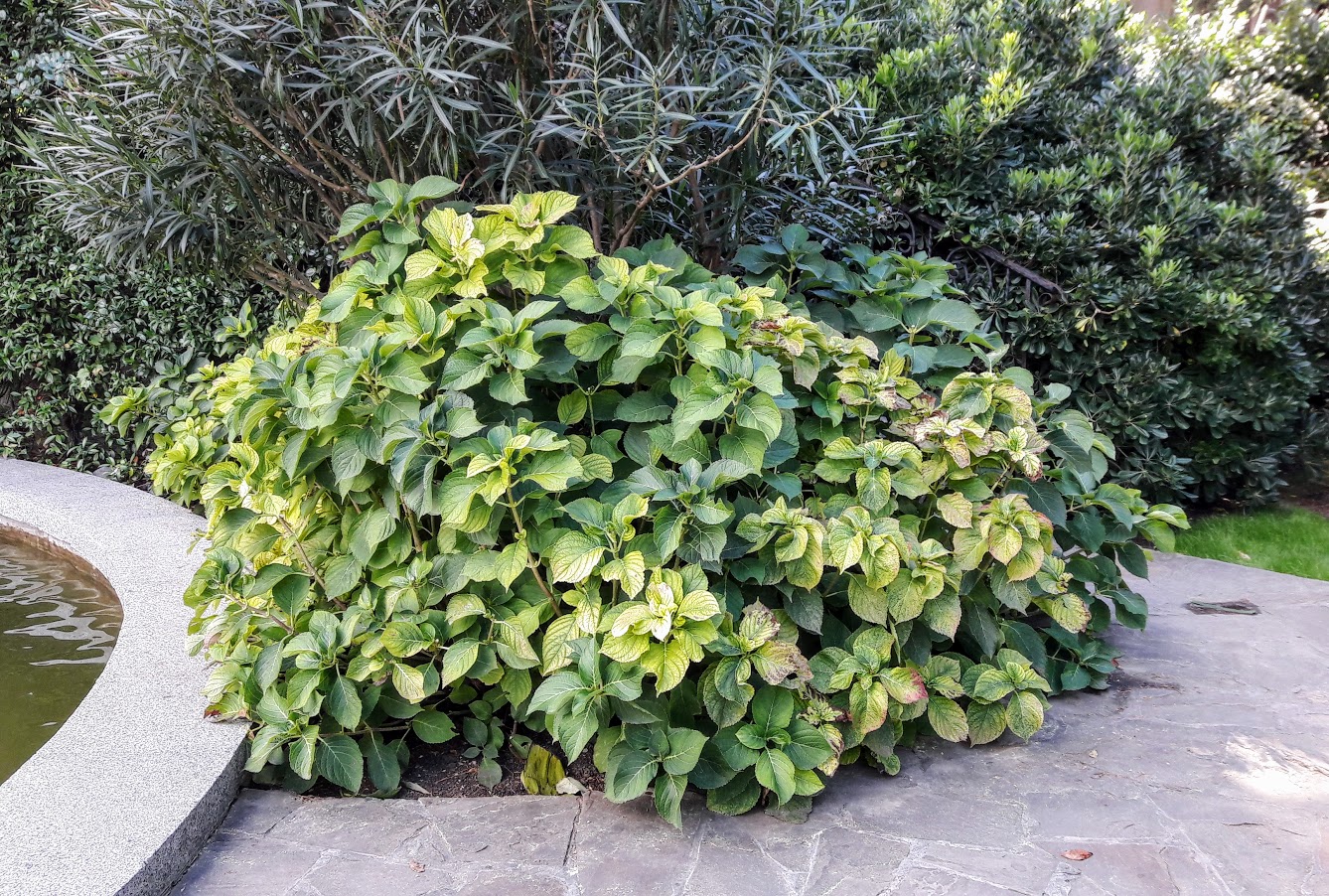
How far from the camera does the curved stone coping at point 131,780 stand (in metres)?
1.76

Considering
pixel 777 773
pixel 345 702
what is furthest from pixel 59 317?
pixel 777 773

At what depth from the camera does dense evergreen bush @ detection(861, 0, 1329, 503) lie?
3.88 metres

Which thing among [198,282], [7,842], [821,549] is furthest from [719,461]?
[198,282]

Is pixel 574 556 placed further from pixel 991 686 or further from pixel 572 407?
pixel 991 686

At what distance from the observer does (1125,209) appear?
12.8 feet

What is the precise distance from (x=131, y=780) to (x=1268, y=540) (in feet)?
15.2

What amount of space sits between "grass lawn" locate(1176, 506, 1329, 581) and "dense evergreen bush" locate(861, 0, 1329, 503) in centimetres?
20

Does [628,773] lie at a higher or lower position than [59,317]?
lower

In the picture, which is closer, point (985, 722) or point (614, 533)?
point (614, 533)

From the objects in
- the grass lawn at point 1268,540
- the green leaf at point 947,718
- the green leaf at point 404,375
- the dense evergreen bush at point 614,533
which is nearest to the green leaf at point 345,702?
the dense evergreen bush at point 614,533

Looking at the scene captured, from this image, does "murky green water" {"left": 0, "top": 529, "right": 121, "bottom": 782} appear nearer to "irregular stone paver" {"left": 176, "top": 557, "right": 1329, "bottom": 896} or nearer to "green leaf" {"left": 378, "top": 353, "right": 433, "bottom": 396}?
"irregular stone paver" {"left": 176, "top": 557, "right": 1329, "bottom": 896}

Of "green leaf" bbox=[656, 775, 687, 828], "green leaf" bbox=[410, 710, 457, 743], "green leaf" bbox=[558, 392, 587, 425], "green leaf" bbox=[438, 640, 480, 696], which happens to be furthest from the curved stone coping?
"green leaf" bbox=[558, 392, 587, 425]

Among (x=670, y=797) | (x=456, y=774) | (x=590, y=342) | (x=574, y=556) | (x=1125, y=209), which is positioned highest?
(x=1125, y=209)

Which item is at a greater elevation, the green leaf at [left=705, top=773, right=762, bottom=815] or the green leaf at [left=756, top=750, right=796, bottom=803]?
the green leaf at [left=756, top=750, right=796, bottom=803]
